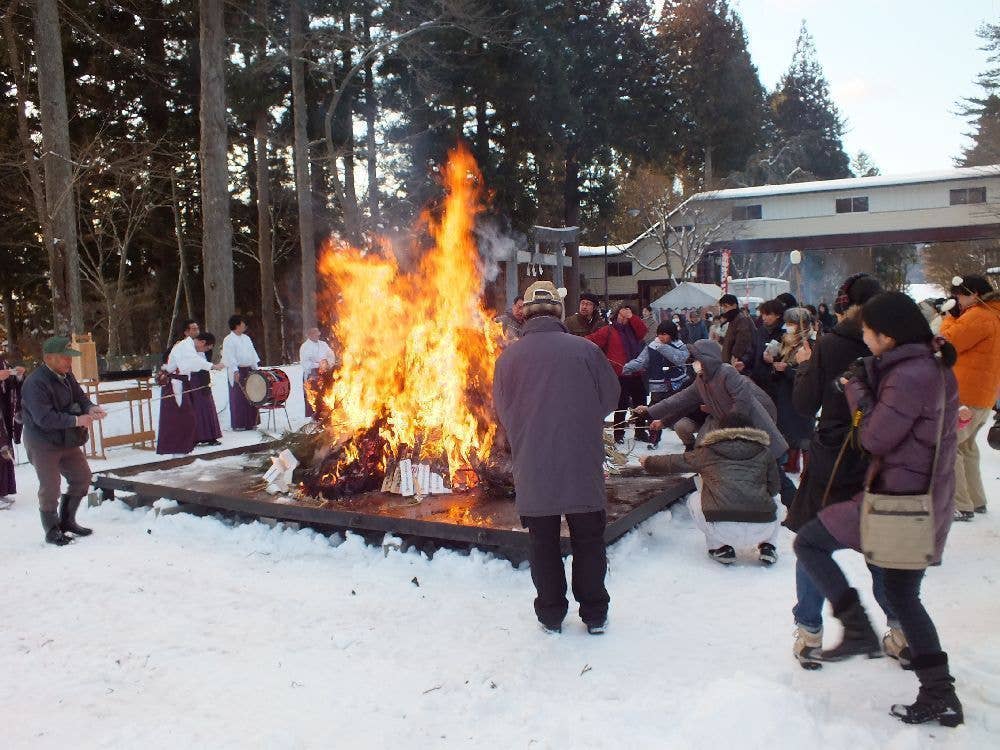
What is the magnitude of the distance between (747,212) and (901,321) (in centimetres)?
4040

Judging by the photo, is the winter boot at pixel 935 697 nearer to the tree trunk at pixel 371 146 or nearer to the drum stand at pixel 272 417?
the drum stand at pixel 272 417

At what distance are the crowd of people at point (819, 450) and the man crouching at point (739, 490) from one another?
0.01 meters

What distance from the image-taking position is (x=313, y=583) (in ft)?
18.3

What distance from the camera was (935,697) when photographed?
332cm

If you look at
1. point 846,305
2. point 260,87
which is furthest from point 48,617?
point 260,87

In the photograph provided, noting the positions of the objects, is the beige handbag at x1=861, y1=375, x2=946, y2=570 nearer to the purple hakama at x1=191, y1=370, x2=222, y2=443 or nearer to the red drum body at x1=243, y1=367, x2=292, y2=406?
the red drum body at x1=243, y1=367, x2=292, y2=406

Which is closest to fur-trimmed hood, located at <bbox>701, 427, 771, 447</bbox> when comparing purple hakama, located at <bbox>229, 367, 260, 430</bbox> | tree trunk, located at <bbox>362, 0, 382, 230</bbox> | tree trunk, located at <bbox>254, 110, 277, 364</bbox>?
purple hakama, located at <bbox>229, 367, 260, 430</bbox>

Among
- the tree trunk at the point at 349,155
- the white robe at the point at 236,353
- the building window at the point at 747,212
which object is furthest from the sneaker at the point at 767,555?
the building window at the point at 747,212

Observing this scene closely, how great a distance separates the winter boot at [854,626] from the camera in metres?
3.74

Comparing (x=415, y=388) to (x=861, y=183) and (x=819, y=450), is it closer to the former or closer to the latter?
(x=819, y=450)

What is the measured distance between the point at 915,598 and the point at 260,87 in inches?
951

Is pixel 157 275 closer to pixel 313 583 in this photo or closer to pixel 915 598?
pixel 313 583

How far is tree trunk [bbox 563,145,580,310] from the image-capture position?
32.4 meters

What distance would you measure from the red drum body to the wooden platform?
341 cm
